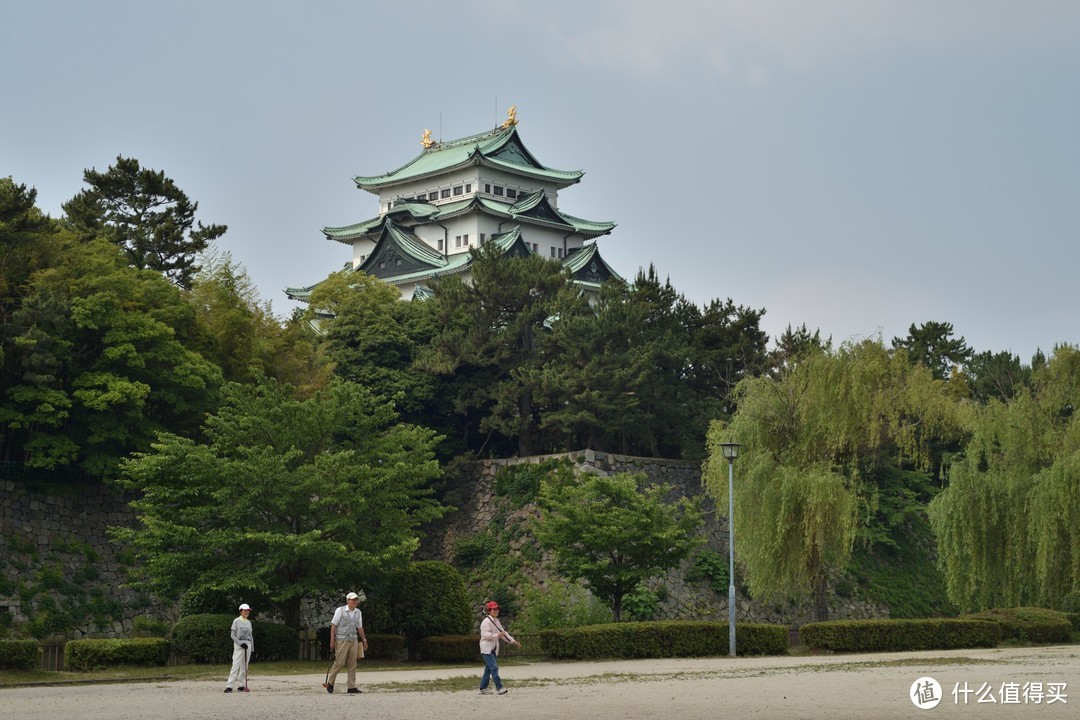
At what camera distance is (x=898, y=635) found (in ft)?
84.9

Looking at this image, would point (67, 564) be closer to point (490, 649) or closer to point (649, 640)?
point (649, 640)

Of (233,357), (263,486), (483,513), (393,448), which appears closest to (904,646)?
(393,448)

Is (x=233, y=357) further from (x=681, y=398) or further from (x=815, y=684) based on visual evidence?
(x=815, y=684)

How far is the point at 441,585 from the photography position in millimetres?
26391

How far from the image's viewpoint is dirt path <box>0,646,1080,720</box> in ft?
43.7

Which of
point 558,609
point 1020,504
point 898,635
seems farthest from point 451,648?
point 1020,504

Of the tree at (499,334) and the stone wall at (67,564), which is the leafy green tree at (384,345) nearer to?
the tree at (499,334)

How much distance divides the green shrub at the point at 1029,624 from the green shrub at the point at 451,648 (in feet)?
32.9

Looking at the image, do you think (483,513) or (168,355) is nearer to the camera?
(168,355)

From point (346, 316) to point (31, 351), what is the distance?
13319 mm

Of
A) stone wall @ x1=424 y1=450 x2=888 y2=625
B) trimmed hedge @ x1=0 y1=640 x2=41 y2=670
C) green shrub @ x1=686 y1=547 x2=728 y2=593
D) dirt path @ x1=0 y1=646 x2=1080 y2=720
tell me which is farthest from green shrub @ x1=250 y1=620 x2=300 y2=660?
green shrub @ x1=686 y1=547 x2=728 y2=593

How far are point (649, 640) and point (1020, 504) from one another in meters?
9.75

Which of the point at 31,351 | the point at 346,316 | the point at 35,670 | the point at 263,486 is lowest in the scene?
Answer: the point at 35,670

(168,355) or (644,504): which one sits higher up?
(168,355)
